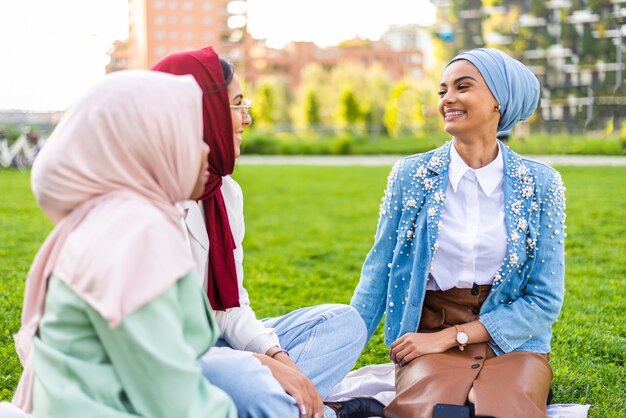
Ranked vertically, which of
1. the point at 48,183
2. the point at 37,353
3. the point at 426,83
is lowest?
the point at 426,83

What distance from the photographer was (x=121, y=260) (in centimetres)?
169

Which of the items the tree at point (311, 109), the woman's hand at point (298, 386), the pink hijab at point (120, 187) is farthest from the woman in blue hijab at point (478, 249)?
the tree at point (311, 109)

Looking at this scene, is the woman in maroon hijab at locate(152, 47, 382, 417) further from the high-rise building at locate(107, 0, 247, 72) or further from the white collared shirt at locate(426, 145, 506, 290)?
the high-rise building at locate(107, 0, 247, 72)

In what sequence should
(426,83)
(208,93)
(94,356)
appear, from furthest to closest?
(426,83), (208,93), (94,356)

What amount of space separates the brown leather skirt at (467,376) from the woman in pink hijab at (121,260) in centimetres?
115

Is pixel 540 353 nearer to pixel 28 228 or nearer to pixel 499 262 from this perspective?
pixel 499 262

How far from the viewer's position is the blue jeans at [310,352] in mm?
2396

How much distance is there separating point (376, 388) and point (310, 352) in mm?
669

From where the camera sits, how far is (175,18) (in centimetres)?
8319

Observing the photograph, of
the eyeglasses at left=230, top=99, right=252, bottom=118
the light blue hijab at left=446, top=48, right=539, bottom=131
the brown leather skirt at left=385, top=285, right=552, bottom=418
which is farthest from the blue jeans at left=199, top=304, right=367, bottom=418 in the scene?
the light blue hijab at left=446, top=48, right=539, bottom=131

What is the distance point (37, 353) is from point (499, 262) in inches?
70.1

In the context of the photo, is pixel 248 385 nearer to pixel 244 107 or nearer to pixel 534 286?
pixel 244 107

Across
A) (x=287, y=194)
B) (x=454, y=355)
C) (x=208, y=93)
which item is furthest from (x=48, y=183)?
(x=287, y=194)

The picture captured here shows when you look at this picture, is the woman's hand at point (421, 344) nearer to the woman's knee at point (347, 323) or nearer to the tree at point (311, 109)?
the woman's knee at point (347, 323)
